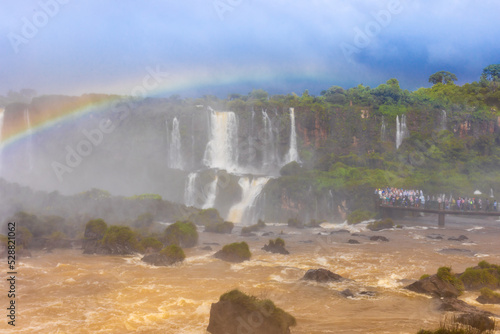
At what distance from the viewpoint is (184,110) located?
52281 mm

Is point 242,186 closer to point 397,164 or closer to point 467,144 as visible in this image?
point 397,164

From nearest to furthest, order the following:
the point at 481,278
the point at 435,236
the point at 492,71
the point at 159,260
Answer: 1. the point at 481,278
2. the point at 159,260
3. the point at 435,236
4. the point at 492,71

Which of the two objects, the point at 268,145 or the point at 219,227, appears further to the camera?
the point at 268,145

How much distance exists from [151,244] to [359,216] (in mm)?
19579

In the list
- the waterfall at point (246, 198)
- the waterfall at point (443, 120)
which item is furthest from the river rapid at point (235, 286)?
the waterfall at point (443, 120)

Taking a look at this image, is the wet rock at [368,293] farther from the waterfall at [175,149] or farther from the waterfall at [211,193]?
the waterfall at [175,149]

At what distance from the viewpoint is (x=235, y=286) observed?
570 inches

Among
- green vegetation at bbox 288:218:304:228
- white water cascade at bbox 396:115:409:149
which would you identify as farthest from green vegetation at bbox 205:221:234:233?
white water cascade at bbox 396:115:409:149

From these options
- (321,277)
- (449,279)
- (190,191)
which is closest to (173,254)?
(321,277)

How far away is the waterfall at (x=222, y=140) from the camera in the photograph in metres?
51.1

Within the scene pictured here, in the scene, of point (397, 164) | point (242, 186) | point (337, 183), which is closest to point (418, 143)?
point (397, 164)

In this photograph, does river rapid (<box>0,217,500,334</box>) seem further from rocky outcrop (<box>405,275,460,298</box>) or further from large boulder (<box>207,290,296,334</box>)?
large boulder (<box>207,290,296,334</box>)

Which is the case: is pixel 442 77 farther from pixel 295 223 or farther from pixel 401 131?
pixel 295 223

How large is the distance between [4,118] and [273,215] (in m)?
36.7
